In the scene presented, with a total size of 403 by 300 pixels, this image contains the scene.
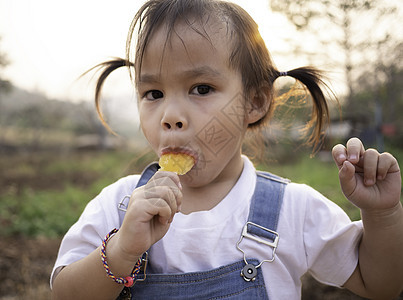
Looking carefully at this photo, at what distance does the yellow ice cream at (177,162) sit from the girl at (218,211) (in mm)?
24

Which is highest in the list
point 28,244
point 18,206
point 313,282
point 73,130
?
point 313,282

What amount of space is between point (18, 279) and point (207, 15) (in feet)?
7.60

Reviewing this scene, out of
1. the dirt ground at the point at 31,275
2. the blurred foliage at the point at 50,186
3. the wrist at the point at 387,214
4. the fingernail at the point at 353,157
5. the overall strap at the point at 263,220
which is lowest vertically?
the blurred foliage at the point at 50,186

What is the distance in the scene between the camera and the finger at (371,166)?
119 cm

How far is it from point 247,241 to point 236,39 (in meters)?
0.83

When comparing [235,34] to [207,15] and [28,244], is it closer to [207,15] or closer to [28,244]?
[207,15]

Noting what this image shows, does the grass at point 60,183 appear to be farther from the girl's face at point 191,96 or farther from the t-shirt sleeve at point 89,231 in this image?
the girl's face at point 191,96

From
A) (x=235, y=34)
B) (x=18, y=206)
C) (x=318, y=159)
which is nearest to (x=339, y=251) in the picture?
(x=235, y=34)

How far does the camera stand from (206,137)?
4.34 feet

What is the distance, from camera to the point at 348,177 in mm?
1200

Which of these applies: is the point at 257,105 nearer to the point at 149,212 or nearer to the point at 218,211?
the point at 218,211

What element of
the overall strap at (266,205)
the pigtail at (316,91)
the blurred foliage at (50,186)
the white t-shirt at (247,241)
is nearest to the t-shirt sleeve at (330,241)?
the white t-shirt at (247,241)

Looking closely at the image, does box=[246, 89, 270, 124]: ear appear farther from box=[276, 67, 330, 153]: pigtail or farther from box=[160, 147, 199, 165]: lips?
box=[160, 147, 199, 165]: lips

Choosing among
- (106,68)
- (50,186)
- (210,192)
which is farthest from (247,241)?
(50,186)
